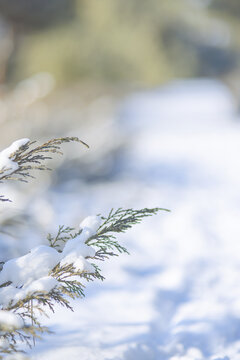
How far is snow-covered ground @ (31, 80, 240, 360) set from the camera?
2.22 metres

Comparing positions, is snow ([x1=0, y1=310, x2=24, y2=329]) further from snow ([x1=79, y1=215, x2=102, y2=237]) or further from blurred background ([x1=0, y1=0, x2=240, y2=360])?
blurred background ([x1=0, y1=0, x2=240, y2=360])

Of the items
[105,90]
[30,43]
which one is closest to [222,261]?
[105,90]

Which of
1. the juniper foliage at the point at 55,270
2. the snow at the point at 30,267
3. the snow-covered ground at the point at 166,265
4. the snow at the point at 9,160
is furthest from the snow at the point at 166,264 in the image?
the snow at the point at 9,160

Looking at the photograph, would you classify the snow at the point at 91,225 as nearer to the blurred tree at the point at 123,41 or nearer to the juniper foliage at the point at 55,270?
the juniper foliage at the point at 55,270

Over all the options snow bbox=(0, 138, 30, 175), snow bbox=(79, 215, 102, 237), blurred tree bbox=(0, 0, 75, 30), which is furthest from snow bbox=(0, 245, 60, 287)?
blurred tree bbox=(0, 0, 75, 30)

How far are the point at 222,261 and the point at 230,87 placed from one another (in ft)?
25.3

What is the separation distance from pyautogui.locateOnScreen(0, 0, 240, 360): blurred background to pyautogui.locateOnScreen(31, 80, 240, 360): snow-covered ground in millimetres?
12

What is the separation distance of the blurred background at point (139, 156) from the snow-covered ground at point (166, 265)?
0.01 m

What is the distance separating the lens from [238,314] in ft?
8.48

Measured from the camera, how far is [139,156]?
716cm

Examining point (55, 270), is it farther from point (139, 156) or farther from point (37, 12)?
point (37, 12)

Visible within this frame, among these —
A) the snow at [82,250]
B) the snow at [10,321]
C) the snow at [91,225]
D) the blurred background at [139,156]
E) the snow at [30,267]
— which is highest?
the blurred background at [139,156]

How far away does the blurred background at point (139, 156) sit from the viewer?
246 centimetres

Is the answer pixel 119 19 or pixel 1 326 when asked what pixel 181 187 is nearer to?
pixel 1 326
